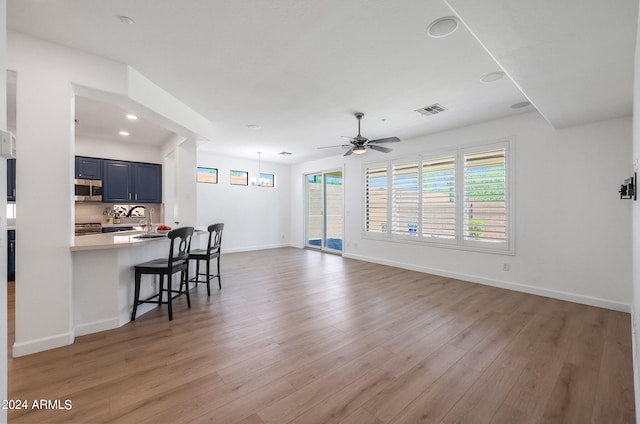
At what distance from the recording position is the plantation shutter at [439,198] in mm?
5020

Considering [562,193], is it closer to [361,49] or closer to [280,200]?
[361,49]

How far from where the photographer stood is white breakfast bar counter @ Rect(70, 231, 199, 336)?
2.69m

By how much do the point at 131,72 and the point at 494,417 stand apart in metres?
4.36

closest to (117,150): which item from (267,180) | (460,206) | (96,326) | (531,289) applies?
(267,180)

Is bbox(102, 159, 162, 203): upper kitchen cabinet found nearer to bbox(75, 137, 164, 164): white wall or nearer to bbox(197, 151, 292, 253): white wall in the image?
bbox(75, 137, 164, 164): white wall

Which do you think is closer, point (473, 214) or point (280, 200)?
point (473, 214)

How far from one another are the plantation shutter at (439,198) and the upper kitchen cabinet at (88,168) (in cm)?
689

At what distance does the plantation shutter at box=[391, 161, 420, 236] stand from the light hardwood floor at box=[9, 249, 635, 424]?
2187mm

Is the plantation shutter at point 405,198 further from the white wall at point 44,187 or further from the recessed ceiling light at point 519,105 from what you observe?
the white wall at point 44,187

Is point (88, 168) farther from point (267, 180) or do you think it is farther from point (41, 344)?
point (41, 344)

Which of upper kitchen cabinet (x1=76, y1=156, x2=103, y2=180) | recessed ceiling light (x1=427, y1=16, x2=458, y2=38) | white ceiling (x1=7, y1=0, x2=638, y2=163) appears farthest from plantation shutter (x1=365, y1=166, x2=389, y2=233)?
upper kitchen cabinet (x1=76, y1=156, x2=103, y2=180)

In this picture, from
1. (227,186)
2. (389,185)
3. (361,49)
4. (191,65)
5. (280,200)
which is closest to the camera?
(361,49)

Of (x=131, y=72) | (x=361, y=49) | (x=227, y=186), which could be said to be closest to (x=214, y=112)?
(x=131, y=72)

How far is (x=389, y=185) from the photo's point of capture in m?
6.07
